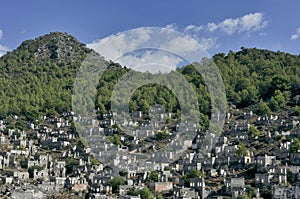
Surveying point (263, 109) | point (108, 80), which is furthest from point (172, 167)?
point (108, 80)

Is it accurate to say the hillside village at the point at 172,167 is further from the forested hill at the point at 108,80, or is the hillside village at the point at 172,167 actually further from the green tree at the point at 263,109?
the forested hill at the point at 108,80

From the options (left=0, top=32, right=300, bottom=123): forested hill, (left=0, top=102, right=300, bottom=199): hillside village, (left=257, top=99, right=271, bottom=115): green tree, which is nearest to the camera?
(left=0, top=102, right=300, bottom=199): hillside village

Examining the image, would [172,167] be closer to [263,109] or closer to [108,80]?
[263,109]

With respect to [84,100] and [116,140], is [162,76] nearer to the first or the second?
[84,100]

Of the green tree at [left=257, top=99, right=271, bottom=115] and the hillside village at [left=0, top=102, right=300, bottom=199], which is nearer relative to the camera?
the hillside village at [left=0, top=102, right=300, bottom=199]

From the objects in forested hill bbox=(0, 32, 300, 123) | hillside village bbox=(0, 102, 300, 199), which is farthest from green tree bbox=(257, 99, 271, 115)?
hillside village bbox=(0, 102, 300, 199)

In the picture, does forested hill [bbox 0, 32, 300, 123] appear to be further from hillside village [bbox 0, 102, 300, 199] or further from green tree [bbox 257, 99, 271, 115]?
hillside village [bbox 0, 102, 300, 199]

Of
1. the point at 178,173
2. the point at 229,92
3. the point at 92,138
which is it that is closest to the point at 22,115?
the point at 92,138
